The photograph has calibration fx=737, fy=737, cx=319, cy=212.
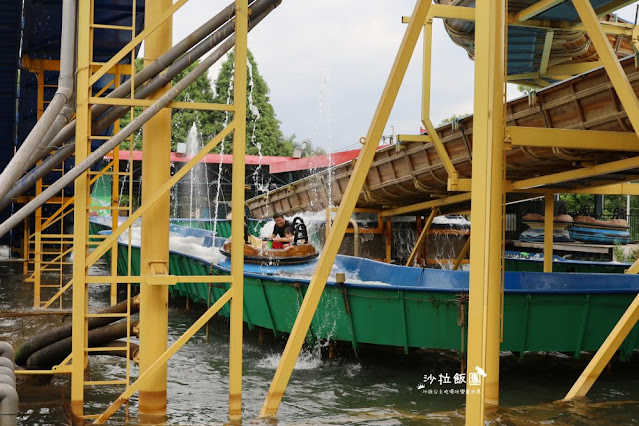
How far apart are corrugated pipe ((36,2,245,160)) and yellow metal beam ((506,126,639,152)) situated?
281 cm

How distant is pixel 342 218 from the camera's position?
6.87m

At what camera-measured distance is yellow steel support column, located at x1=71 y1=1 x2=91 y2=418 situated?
19.8ft

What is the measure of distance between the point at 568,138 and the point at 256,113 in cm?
4436

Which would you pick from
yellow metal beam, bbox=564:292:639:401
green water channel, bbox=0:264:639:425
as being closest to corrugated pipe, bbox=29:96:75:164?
green water channel, bbox=0:264:639:425

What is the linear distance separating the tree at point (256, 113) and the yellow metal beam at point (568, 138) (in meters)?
42.1

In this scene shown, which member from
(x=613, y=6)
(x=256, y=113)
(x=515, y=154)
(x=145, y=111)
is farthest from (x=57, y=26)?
→ (x=256, y=113)

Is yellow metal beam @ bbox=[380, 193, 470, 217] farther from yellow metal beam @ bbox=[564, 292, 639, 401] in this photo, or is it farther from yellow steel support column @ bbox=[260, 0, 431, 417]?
yellow steel support column @ bbox=[260, 0, 431, 417]

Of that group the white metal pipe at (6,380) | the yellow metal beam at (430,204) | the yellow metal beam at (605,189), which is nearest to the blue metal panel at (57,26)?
the yellow metal beam at (430,204)

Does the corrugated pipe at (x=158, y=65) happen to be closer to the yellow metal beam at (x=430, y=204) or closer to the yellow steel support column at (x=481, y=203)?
the yellow steel support column at (x=481, y=203)

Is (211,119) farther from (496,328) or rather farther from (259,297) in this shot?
(496,328)

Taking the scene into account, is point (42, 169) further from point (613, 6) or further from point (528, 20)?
point (613, 6)

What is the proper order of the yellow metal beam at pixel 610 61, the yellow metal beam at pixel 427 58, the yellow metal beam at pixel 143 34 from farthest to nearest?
the yellow metal beam at pixel 427 58 → the yellow metal beam at pixel 610 61 → the yellow metal beam at pixel 143 34

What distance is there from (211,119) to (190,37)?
46899mm

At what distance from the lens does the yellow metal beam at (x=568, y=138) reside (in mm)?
6934
